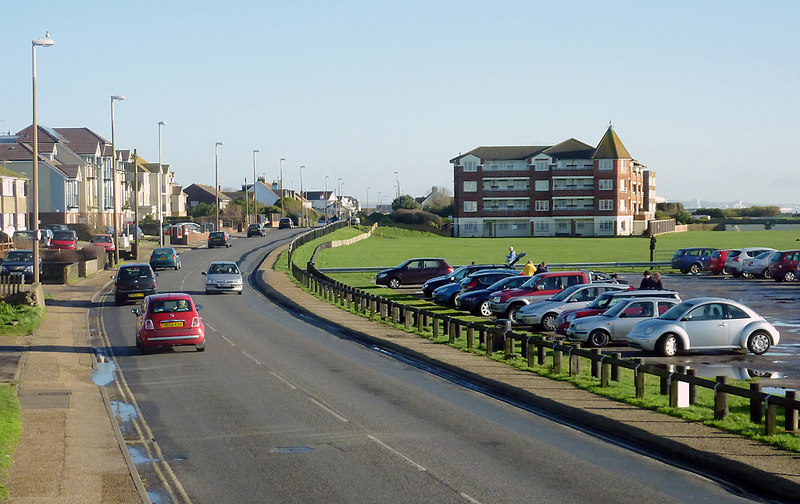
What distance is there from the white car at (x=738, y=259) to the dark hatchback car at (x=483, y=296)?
2140 cm

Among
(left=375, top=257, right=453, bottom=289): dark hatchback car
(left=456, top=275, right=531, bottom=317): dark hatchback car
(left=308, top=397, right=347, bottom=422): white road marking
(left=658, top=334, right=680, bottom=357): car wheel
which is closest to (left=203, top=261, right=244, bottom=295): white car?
(left=375, top=257, right=453, bottom=289): dark hatchback car

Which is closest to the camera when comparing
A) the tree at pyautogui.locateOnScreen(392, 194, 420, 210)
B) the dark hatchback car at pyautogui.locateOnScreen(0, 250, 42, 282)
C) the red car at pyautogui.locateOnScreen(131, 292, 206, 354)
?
the red car at pyautogui.locateOnScreen(131, 292, 206, 354)

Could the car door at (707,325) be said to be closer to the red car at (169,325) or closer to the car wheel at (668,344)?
the car wheel at (668,344)

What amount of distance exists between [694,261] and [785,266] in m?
7.77

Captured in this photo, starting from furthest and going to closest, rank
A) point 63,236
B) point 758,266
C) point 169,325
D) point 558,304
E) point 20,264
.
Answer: point 63,236
point 758,266
point 20,264
point 558,304
point 169,325

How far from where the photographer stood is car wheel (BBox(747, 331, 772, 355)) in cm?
2414

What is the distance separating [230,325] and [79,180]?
75066 millimetres

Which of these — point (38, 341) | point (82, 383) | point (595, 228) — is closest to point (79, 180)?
point (595, 228)

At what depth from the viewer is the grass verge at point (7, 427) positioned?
12.1 metres

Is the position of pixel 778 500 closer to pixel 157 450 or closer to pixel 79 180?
pixel 157 450

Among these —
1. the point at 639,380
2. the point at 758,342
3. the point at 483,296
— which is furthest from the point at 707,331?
the point at 483,296

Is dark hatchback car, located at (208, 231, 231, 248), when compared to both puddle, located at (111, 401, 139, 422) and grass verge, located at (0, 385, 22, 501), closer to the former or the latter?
grass verge, located at (0, 385, 22, 501)

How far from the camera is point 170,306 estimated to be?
25750 millimetres

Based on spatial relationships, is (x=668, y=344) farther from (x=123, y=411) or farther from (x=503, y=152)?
(x=503, y=152)
